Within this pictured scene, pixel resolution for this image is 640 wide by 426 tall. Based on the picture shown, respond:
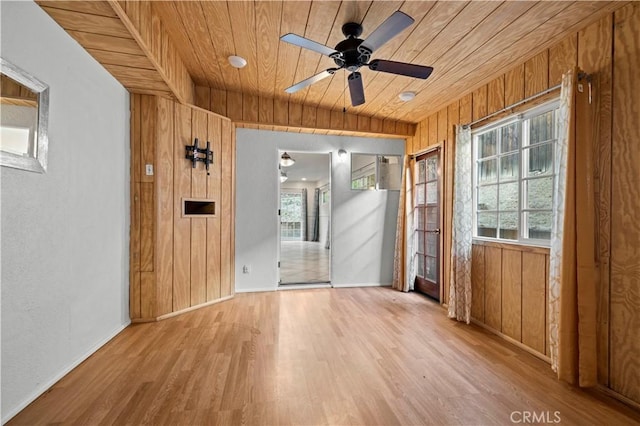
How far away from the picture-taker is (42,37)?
1.79 meters

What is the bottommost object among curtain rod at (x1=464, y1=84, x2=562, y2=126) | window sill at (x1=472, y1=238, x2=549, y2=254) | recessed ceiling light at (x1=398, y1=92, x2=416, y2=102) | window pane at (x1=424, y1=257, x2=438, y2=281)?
window pane at (x1=424, y1=257, x2=438, y2=281)

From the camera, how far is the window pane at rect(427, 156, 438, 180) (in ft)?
12.8

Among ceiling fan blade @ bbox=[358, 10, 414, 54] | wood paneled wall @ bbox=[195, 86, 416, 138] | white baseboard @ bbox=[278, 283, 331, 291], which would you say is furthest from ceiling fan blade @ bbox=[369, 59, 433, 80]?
white baseboard @ bbox=[278, 283, 331, 291]

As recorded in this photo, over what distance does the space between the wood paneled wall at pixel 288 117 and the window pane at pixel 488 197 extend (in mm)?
1650

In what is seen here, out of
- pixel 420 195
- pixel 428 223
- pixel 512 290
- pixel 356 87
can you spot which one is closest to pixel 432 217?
pixel 428 223

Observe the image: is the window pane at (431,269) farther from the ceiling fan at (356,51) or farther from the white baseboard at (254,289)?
the ceiling fan at (356,51)

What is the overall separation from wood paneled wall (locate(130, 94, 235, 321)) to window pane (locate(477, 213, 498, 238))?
10.3ft

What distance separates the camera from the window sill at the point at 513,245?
2.37 m

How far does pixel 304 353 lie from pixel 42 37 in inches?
112

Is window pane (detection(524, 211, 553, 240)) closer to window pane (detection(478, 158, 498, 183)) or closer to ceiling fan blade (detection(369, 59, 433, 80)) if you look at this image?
window pane (detection(478, 158, 498, 183))

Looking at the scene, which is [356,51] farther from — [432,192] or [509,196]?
[432,192]

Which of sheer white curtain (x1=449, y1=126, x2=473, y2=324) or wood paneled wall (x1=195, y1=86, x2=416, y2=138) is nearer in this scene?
sheer white curtain (x1=449, y1=126, x2=473, y2=324)

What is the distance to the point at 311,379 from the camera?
6.45ft

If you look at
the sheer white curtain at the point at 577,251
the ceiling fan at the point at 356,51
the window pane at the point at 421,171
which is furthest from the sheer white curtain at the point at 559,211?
the window pane at the point at 421,171
